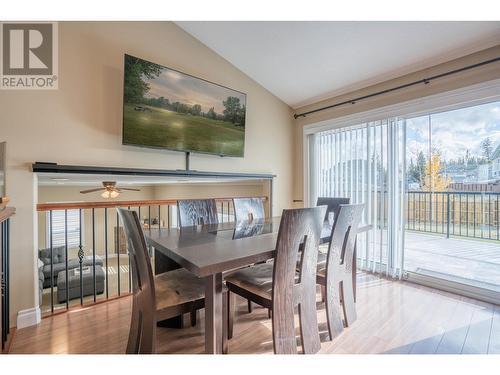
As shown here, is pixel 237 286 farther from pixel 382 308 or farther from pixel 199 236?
pixel 382 308

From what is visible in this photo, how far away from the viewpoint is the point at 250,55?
10.3 feet

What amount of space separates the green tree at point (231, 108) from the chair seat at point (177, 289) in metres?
2.07

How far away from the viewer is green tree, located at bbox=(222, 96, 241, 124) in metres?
3.17

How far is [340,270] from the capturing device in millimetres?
2014

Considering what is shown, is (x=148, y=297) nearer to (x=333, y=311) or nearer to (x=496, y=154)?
(x=333, y=311)

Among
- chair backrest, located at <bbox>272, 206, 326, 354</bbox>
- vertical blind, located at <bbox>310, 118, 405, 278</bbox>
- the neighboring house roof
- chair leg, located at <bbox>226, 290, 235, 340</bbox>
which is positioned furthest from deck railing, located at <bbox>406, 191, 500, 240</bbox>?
chair leg, located at <bbox>226, 290, 235, 340</bbox>

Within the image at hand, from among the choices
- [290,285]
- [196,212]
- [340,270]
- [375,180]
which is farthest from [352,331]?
[375,180]

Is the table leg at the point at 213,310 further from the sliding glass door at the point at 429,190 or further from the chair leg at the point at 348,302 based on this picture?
the sliding glass door at the point at 429,190

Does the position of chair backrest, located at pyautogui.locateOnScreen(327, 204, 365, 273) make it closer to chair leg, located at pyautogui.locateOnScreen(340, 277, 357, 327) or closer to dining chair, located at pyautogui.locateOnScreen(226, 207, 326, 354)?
chair leg, located at pyautogui.locateOnScreen(340, 277, 357, 327)

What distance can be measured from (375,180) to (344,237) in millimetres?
1556

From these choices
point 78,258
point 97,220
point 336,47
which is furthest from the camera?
point 97,220

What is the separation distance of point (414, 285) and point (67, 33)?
442 cm

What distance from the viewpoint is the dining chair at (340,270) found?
188 cm

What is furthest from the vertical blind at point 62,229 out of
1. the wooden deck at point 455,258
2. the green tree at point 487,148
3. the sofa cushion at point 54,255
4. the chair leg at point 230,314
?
the green tree at point 487,148
